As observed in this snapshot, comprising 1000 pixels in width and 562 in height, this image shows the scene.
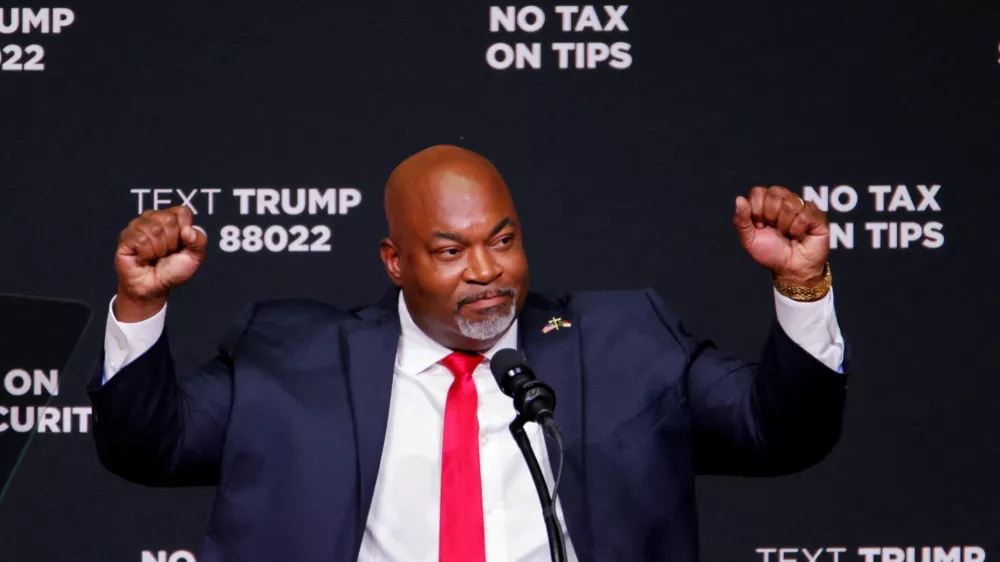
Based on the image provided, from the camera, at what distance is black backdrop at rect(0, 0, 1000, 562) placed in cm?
335

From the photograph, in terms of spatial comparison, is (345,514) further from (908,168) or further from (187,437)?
(908,168)

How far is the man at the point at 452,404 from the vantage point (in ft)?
7.67

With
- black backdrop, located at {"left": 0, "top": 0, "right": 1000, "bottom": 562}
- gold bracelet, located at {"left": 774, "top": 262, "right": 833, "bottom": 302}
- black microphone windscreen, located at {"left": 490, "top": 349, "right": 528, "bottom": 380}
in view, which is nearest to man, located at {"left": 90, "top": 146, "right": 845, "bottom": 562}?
gold bracelet, located at {"left": 774, "top": 262, "right": 833, "bottom": 302}

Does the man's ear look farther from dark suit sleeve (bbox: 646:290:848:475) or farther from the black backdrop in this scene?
the black backdrop

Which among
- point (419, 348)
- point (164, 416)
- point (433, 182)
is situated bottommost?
point (164, 416)

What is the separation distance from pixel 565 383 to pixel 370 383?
1.10ft

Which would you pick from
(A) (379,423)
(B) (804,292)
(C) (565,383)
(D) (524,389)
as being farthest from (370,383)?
(B) (804,292)

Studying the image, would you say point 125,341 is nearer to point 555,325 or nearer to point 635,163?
point 555,325

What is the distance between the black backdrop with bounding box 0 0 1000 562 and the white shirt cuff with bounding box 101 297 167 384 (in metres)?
1.02

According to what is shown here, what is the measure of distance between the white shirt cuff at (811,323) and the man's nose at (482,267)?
466 mm

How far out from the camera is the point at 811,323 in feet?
7.63

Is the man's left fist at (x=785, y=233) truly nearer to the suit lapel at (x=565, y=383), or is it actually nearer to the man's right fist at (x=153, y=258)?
the suit lapel at (x=565, y=383)

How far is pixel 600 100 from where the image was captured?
11.0ft

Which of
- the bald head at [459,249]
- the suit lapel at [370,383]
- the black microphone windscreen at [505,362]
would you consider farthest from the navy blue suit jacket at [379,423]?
the black microphone windscreen at [505,362]
